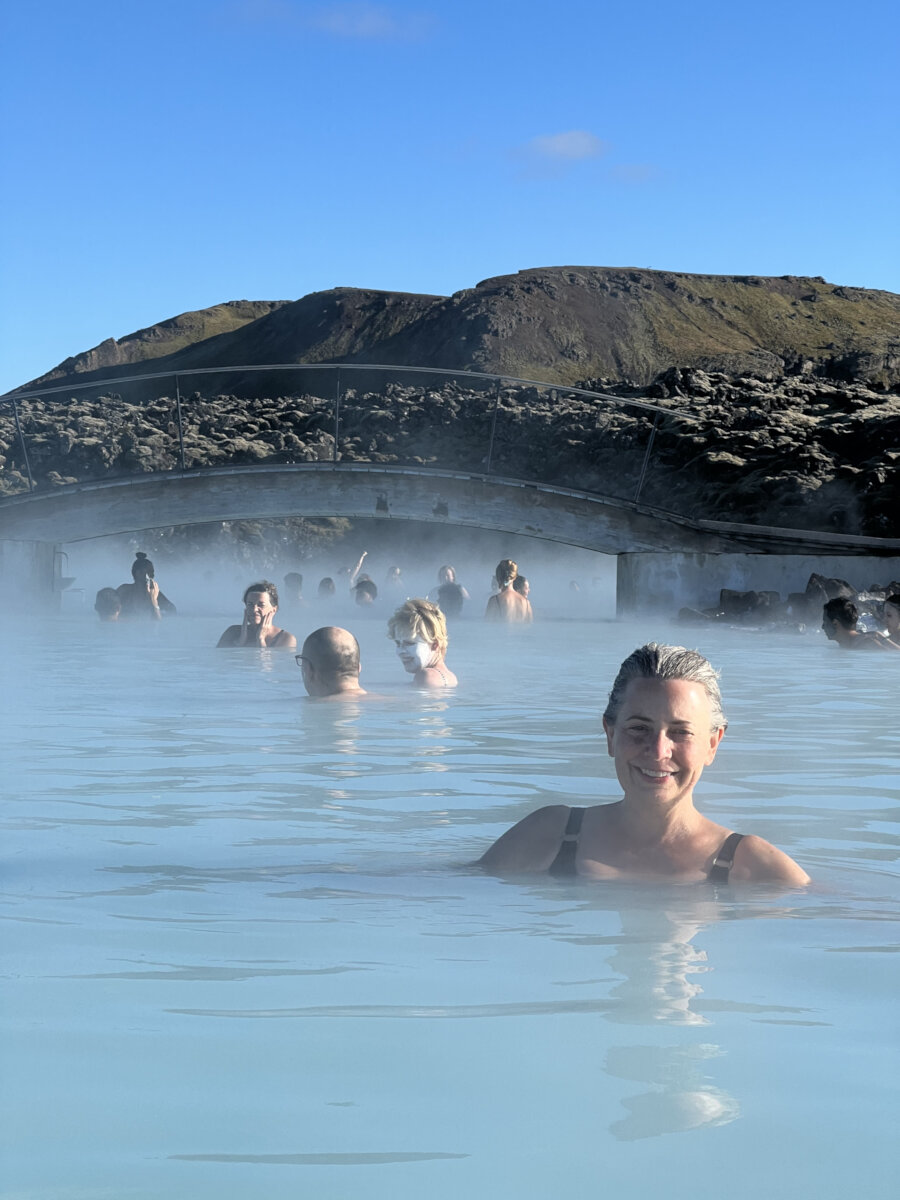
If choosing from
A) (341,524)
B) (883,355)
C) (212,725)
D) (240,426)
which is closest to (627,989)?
(212,725)

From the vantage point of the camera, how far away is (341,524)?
73.8 meters

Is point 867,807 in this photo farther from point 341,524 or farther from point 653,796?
point 341,524

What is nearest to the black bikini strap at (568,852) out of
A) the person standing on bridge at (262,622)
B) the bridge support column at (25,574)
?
the person standing on bridge at (262,622)

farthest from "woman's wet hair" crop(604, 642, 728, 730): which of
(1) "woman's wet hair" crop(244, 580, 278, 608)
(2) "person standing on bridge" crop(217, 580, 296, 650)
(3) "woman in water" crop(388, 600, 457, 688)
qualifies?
(1) "woman's wet hair" crop(244, 580, 278, 608)

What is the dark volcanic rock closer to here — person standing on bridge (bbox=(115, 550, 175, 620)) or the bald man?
person standing on bridge (bbox=(115, 550, 175, 620))

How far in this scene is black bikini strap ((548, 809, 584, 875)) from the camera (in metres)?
4.65

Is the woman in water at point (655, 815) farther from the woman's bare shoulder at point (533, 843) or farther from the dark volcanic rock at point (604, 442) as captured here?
the dark volcanic rock at point (604, 442)

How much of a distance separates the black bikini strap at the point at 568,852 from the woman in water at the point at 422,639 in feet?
17.4

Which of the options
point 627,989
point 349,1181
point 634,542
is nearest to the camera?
point 349,1181

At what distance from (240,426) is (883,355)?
82.6 meters

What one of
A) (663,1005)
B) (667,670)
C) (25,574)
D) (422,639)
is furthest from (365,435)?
(663,1005)

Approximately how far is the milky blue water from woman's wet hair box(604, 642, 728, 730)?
0.60 meters

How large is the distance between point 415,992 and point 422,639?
264 inches

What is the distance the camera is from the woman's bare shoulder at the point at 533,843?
15.5 ft
